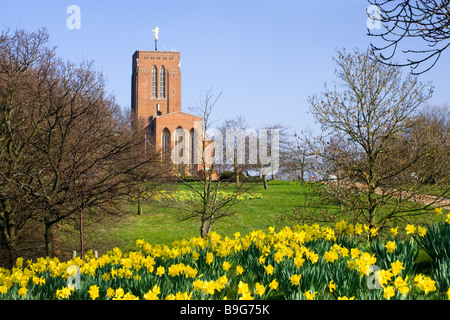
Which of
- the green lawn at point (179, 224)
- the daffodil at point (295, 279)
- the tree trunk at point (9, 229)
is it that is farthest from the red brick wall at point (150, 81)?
the daffodil at point (295, 279)

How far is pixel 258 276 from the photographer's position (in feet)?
15.7

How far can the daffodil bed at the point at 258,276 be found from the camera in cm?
A: 369

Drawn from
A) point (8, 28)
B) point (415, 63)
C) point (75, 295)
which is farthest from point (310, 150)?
point (8, 28)

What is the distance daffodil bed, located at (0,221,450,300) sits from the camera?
12.1ft

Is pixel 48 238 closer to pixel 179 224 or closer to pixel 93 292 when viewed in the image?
pixel 93 292

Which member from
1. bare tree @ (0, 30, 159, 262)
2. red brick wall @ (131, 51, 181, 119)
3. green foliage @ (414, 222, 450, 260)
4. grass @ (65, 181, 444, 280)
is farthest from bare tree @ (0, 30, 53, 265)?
red brick wall @ (131, 51, 181, 119)

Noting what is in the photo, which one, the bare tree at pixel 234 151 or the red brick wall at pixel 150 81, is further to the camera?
the red brick wall at pixel 150 81

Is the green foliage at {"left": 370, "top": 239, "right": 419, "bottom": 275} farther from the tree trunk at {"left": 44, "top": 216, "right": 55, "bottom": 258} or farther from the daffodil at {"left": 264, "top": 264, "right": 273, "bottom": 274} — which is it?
the tree trunk at {"left": 44, "top": 216, "right": 55, "bottom": 258}

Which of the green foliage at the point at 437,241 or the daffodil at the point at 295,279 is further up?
the green foliage at the point at 437,241

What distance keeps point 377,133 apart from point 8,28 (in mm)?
9499

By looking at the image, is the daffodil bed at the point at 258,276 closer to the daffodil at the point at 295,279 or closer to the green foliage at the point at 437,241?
the daffodil at the point at 295,279

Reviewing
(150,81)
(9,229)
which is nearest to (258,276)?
(9,229)

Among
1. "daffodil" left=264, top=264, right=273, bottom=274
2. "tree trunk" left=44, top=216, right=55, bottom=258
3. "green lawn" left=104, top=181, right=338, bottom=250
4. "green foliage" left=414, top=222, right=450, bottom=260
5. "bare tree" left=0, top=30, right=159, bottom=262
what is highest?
"bare tree" left=0, top=30, right=159, bottom=262
